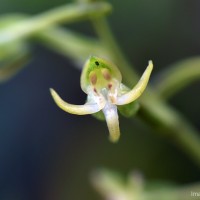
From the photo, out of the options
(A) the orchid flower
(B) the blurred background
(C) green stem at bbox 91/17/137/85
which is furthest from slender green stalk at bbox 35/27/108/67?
(B) the blurred background

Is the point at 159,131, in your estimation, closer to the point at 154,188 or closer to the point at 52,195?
the point at 154,188

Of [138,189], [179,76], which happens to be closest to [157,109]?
[179,76]

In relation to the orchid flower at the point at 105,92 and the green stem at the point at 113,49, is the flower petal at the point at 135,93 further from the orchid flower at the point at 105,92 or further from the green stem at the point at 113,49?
the green stem at the point at 113,49

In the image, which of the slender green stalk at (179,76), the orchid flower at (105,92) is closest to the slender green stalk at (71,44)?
the slender green stalk at (179,76)

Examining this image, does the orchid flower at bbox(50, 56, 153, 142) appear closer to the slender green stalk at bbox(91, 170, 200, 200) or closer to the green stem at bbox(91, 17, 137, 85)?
the green stem at bbox(91, 17, 137, 85)

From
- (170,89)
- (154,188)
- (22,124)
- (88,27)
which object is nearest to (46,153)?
(22,124)
